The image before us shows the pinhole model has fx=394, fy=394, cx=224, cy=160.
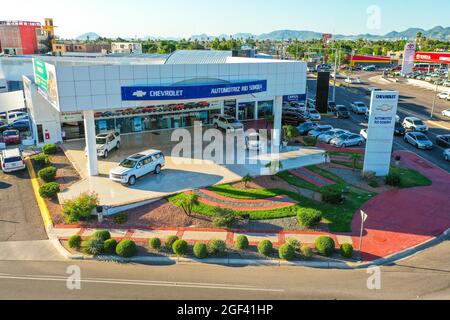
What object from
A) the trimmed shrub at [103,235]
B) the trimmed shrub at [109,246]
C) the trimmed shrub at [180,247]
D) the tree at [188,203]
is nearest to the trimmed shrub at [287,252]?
the trimmed shrub at [180,247]

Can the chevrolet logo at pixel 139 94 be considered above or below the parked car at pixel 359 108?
above

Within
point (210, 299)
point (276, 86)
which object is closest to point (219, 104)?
point (276, 86)

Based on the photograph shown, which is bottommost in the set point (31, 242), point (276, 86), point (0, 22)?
point (31, 242)

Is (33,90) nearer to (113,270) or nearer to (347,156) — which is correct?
(113,270)

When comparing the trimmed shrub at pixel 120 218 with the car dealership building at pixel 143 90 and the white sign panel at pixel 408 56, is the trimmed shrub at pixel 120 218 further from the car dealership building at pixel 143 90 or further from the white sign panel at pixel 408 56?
the white sign panel at pixel 408 56

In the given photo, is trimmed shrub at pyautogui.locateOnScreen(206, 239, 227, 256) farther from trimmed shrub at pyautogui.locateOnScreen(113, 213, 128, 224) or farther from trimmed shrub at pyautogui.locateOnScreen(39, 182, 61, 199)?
trimmed shrub at pyautogui.locateOnScreen(39, 182, 61, 199)

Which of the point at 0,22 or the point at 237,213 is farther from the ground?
the point at 0,22
